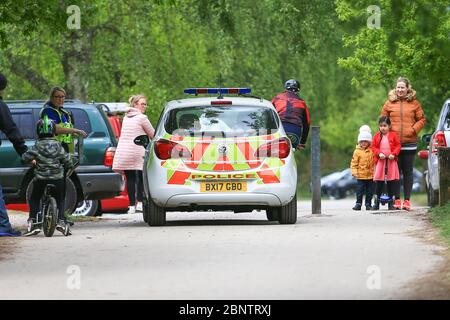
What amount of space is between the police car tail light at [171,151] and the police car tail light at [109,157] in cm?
243

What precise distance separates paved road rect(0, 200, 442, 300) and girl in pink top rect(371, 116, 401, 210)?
3059mm

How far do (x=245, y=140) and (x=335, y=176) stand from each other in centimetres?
5972

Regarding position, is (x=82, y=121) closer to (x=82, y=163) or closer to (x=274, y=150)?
(x=82, y=163)

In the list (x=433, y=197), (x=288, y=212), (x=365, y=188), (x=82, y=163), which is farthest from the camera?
(x=365, y=188)

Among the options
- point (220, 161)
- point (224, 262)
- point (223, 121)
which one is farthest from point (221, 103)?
point (224, 262)

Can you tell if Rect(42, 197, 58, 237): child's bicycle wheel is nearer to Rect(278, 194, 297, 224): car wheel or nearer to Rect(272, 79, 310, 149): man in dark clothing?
Rect(278, 194, 297, 224): car wheel

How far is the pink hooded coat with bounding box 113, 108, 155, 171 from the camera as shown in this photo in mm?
21703

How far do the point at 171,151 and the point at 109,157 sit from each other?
2.66m

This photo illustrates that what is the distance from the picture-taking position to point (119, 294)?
1084 centimetres

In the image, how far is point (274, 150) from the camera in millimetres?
18484

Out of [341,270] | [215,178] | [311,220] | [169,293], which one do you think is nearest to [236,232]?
[215,178]

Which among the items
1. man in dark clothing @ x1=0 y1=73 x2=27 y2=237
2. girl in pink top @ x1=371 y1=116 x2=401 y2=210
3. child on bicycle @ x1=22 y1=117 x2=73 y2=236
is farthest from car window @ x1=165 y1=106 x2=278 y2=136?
girl in pink top @ x1=371 y1=116 x2=401 y2=210

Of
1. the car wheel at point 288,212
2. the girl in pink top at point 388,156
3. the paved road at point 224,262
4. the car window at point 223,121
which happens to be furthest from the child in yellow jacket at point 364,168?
the car window at point 223,121
